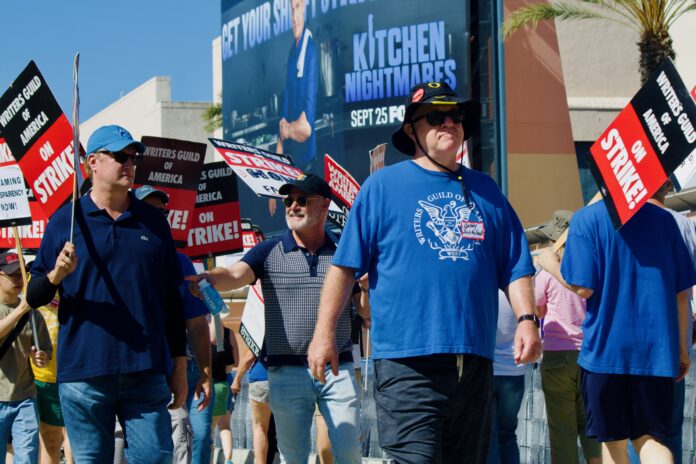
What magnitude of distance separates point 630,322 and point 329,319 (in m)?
1.96

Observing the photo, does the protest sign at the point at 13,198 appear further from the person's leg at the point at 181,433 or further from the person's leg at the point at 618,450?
the person's leg at the point at 618,450

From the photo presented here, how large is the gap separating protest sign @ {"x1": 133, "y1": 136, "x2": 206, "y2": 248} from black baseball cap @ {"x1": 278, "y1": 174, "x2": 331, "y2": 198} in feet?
8.96

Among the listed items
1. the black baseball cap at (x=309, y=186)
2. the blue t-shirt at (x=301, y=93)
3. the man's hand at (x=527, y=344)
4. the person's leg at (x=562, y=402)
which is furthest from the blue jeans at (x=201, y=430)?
the blue t-shirt at (x=301, y=93)

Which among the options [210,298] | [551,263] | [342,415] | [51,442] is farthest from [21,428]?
[551,263]

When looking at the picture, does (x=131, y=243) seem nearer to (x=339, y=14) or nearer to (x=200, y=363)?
(x=200, y=363)

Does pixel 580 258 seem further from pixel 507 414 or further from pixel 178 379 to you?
pixel 507 414

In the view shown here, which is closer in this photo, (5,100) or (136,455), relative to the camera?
(136,455)

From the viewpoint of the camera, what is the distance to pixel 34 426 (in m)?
9.16

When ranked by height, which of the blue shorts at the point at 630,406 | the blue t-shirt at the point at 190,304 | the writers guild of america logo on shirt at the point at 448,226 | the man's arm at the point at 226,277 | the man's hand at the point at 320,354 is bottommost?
the blue shorts at the point at 630,406

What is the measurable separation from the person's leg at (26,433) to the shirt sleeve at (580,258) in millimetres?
4147

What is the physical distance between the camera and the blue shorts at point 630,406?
6.66 m

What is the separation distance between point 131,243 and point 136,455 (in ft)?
3.27

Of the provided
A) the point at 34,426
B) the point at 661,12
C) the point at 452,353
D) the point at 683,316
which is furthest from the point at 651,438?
the point at 661,12

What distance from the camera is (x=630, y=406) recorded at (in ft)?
22.1
